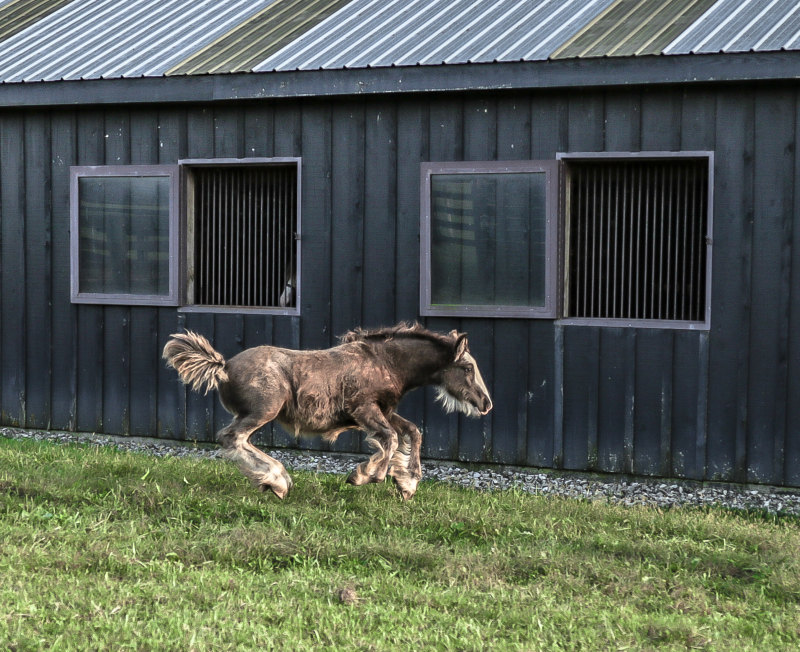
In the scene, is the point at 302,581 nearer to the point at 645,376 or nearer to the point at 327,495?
the point at 327,495

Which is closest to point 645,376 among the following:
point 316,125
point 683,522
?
point 683,522

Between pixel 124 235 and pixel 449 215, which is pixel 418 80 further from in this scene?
pixel 124 235

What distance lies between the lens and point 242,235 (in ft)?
33.6

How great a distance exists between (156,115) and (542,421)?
14.4ft

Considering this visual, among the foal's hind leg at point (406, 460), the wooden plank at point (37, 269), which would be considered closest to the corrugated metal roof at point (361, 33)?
the wooden plank at point (37, 269)

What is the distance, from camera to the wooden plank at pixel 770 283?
27.5 feet

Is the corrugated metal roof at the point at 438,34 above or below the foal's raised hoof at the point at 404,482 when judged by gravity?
above

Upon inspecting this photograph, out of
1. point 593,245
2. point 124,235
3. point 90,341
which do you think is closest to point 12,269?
point 90,341

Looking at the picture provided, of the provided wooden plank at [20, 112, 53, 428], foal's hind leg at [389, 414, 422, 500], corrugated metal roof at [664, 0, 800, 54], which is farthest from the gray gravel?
A: corrugated metal roof at [664, 0, 800, 54]

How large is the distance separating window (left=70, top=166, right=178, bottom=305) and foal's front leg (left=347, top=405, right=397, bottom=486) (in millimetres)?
3200

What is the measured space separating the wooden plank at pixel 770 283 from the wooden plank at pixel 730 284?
63mm

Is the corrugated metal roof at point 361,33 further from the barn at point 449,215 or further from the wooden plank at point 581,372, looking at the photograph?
the wooden plank at point 581,372

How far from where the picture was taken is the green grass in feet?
16.3

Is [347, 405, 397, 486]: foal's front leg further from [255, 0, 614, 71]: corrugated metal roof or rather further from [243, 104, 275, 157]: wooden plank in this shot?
[243, 104, 275, 157]: wooden plank
